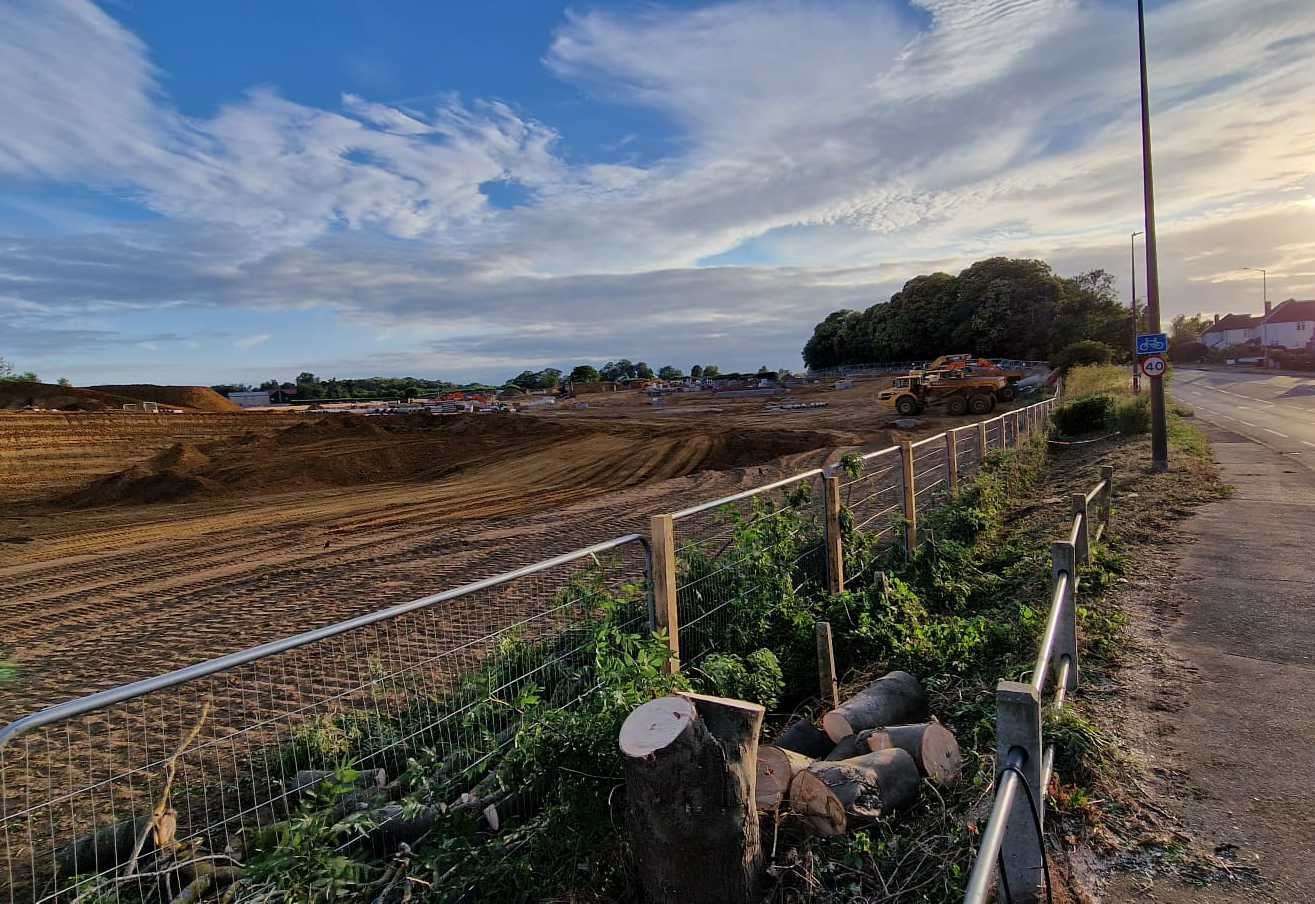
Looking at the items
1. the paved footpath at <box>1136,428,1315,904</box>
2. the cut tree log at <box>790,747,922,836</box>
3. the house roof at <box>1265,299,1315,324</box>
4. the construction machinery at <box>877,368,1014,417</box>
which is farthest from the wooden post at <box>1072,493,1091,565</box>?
the house roof at <box>1265,299,1315,324</box>

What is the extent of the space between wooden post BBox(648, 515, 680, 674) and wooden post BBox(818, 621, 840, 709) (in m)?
1.20

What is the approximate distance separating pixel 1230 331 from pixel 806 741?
148149mm

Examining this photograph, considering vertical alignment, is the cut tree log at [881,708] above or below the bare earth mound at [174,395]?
below

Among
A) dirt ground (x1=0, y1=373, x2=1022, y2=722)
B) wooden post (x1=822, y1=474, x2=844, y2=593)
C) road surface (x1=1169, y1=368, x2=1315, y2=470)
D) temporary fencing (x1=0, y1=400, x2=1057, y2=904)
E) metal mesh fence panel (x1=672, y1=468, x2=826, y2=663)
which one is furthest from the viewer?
road surface (x1=1169, y1=368, x2=1315, y2=470)

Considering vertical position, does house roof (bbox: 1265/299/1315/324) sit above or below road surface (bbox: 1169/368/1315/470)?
above

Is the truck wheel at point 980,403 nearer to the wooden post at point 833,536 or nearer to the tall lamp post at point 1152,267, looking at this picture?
the tall lamp post at point 1152,267

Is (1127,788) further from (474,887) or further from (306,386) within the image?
(306,386)

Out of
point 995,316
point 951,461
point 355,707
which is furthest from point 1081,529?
point 995,316

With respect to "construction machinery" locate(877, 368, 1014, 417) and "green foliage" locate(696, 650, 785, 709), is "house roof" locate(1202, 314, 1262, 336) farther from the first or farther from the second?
"green foliage" locate(696, 650, 785, 709)

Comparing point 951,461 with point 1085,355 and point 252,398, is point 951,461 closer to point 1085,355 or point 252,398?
point 1085,355

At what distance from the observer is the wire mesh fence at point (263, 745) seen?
3.19 meters

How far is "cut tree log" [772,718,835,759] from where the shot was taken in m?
4.71

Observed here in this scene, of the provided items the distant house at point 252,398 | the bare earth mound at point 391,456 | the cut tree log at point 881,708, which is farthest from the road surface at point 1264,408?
the distant house at point 252,398

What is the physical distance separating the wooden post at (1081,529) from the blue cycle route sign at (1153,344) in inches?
383
